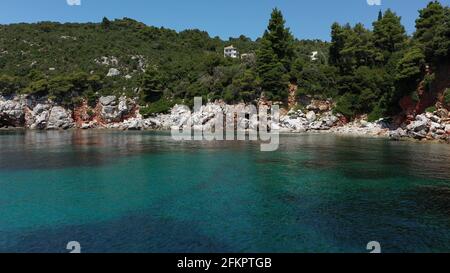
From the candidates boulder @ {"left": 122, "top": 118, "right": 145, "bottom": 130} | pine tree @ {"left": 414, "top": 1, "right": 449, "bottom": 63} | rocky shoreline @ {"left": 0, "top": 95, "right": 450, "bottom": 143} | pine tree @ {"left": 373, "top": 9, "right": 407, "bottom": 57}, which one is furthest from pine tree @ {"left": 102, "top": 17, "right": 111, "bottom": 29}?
pine tree @ {"left": 414, "top": 1, "right": 449, "bottom": 63}

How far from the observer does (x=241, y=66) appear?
279 feet

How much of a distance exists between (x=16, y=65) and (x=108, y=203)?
102611 millimetres

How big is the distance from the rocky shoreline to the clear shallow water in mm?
32809

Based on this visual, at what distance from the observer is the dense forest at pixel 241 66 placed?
57.8 meters

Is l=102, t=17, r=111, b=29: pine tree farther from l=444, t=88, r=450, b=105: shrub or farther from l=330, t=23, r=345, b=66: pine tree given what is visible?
l=444, t=88, r=450, b=105: shrub

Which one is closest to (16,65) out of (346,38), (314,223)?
(346,38)

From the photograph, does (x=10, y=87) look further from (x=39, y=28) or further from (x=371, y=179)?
(x=371, y=179)

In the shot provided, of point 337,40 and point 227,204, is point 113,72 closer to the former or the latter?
point 337,40

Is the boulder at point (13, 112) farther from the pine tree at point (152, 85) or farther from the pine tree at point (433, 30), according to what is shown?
the pine tree at point (433, 30)

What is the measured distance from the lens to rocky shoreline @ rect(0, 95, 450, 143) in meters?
70.3

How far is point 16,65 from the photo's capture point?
343 ft

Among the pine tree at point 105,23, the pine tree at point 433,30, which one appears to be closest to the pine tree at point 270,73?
the pine tree at point 433,30

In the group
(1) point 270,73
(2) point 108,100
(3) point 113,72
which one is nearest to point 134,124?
(2) point 108,100

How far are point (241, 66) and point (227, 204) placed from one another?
68.8m
